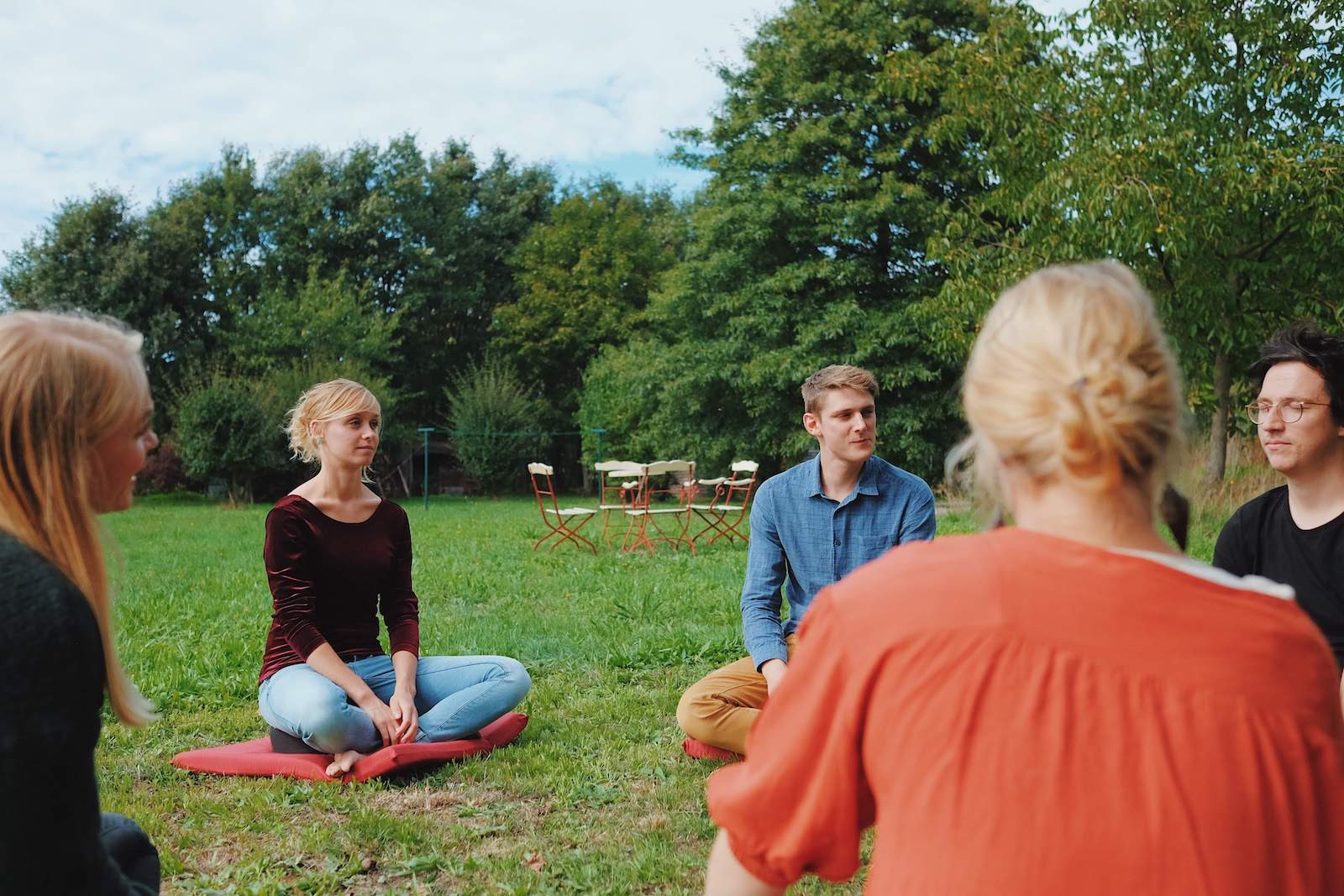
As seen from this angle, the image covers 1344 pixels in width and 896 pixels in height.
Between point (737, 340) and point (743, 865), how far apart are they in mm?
20497

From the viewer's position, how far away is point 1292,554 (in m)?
3.12

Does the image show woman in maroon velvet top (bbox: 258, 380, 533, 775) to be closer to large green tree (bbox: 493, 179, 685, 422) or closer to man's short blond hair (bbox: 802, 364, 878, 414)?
man's short blond hair (bbox: 802, 364, 878, 414)

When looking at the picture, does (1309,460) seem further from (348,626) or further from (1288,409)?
(348,626)

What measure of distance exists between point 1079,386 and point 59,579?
4.14ft

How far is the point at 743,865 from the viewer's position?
117 centimetres

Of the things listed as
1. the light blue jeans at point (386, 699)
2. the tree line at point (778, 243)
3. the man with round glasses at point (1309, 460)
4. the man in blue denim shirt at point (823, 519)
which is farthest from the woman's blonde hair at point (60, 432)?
the tree line at point (778, 243)

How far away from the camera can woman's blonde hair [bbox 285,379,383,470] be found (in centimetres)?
407

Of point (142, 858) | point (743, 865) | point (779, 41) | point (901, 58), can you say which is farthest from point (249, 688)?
point (779, 41)

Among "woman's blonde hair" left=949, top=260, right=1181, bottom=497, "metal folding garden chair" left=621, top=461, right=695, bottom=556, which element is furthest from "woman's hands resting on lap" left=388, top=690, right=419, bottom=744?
"metal folding garden chair" left=621, top=461, right=695, bottom=556

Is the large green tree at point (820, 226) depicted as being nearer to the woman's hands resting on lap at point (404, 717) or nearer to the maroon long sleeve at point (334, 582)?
the maroon long sleeve at point (334, 582)

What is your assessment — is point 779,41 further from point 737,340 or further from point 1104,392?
point 1104,392

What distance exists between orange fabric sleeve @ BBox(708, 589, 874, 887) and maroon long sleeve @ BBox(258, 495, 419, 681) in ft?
10.3

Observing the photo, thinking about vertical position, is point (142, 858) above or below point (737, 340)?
below

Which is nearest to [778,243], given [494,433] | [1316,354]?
[494,433]
